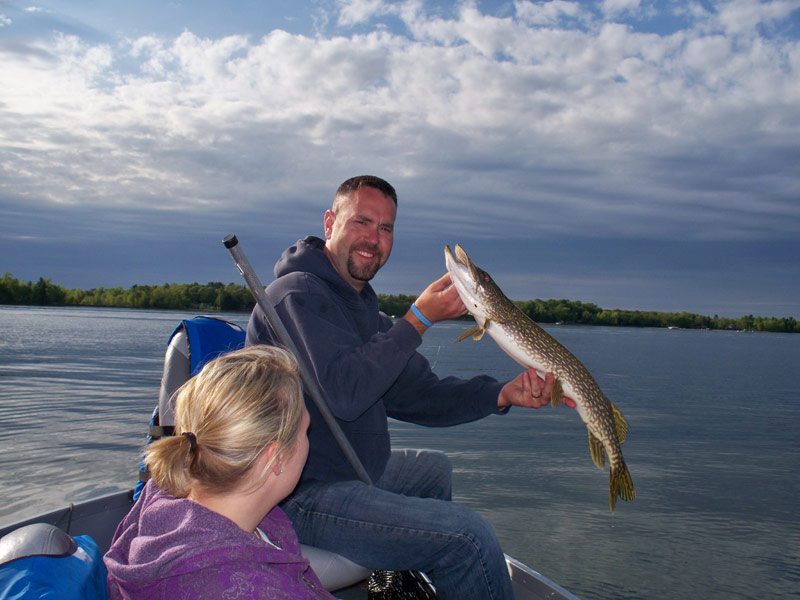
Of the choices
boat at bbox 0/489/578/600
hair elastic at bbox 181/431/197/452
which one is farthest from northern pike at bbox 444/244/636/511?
hair elastic at bbox 181/431/197/452

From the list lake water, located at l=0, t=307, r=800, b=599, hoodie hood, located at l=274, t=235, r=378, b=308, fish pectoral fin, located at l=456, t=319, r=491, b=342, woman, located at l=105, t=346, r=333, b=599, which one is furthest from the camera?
lake water, located at l=0, t=307, r=800, b=599

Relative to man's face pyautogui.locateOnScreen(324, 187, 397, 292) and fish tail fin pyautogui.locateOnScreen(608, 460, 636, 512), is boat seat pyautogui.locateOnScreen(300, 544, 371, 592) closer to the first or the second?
man's face pyautogui.locateOnScreen(324, 187, 397, 292)

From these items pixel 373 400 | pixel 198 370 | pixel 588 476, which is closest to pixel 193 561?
pixel 373 400

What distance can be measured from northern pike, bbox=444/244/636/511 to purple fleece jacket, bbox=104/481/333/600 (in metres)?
2.03

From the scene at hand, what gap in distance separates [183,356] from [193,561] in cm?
181

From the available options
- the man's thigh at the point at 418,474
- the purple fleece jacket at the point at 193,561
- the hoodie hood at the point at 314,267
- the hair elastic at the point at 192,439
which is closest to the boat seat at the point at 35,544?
the purple fleece jacket at the point at 193,561

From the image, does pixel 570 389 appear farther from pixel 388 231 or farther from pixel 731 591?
pixel 731 591

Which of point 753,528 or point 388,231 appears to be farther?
point 753,528

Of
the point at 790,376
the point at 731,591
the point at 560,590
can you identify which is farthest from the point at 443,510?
the point at 790,376

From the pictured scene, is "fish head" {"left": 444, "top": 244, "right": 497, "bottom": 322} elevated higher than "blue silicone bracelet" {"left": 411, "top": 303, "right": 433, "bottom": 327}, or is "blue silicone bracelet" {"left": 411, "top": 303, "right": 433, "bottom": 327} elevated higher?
"fish head" {"left": 444, "top": 244, "right": 497, "bottom": 322}

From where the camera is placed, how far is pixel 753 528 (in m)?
7.13

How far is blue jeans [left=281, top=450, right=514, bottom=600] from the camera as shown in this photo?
2551mm

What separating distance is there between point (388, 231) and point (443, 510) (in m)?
1.56

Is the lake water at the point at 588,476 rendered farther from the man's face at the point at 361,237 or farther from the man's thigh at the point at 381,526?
the man's face at the point at 361,237
